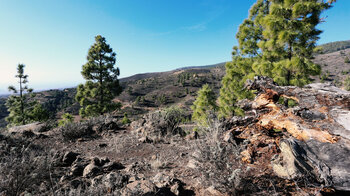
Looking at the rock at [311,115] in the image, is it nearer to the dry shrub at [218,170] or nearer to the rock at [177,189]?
the dry shrub at [218,170]

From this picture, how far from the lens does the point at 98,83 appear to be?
15930mm

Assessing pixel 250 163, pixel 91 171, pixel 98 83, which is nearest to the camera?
pixel 250 163

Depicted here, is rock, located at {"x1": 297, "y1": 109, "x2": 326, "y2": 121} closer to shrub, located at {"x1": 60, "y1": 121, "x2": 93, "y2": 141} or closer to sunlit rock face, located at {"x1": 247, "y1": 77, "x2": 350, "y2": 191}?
sunlit rock face, located at {"x1": 247, "y1": 77, "x2": 350, "y2": 191}

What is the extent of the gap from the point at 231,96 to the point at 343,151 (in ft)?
32.4

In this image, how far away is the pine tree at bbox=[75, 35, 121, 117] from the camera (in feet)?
50.4

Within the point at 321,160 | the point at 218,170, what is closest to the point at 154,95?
the point at 218,170

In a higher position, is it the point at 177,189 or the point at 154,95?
the point at 154,95

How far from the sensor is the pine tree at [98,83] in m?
15.3

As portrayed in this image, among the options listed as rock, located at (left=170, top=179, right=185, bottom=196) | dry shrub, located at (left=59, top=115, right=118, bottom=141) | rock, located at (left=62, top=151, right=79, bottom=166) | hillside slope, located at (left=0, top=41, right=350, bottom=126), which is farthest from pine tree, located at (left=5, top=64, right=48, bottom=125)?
hillside slope, located at (left=0, top=41, right=350, bottom=126)

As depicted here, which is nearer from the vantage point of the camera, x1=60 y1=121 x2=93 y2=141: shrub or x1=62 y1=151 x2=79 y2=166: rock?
x1=62 y1=151 x2=79 y2=166: rock

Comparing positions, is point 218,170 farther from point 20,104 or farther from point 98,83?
point 20,104

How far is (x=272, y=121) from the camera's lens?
319 centimetres

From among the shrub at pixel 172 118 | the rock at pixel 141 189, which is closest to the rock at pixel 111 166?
the rock at pixel 141 189

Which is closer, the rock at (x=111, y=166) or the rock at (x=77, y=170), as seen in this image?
the rock at (x=77, y=170)
